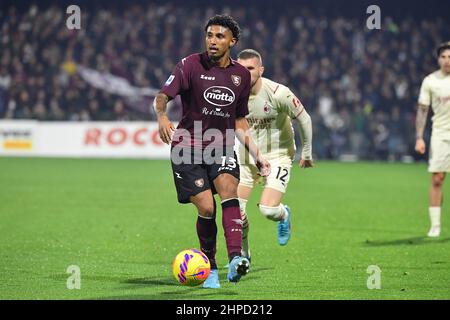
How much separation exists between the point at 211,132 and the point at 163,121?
0.65m

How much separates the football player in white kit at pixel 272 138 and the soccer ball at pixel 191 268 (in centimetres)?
188

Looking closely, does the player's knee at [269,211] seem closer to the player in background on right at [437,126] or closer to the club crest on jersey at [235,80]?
the club crest on jersey at [235,80]

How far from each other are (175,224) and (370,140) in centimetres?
1662

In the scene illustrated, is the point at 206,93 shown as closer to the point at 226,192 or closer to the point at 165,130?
the point at 165,130

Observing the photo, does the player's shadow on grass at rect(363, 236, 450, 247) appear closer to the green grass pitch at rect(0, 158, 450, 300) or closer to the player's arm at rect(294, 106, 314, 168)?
the green grass pitch at rect(0, 158, 450, 300)

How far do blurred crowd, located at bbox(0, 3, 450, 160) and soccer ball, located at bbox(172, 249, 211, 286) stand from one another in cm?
2055

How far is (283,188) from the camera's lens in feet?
33.4

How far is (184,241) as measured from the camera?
11555mm

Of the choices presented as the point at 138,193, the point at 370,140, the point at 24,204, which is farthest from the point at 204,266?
the point at 370,140

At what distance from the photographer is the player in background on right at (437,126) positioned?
12.5 m

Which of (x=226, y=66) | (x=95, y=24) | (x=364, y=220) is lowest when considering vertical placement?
(x=364, y=220)

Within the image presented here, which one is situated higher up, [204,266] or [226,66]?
[226,66]

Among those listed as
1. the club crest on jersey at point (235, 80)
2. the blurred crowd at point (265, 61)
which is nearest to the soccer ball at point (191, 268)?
the club crest on jersey at point (235, 80)
